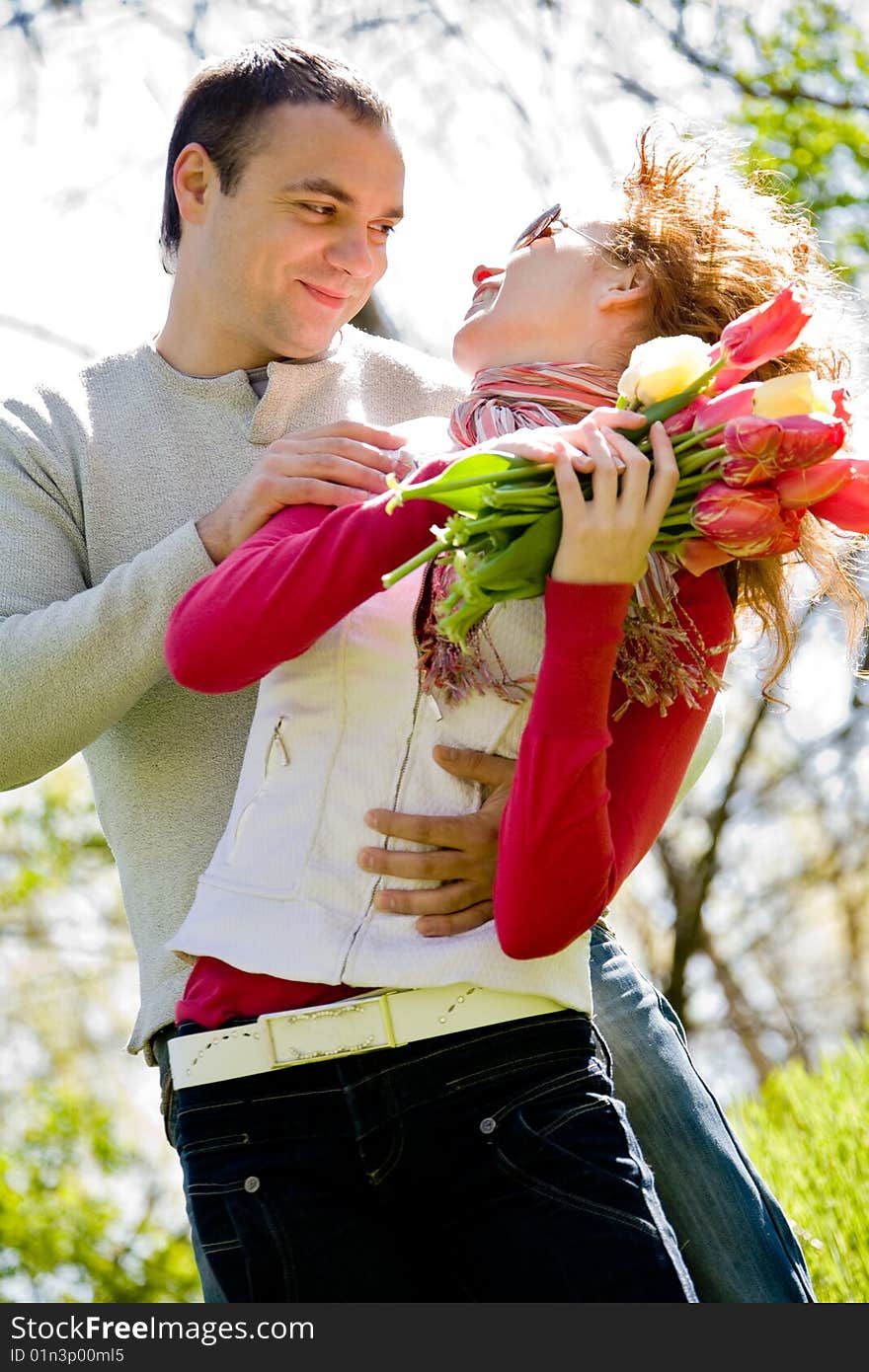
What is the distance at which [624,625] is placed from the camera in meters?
1.95

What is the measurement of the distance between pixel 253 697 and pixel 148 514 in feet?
1.23

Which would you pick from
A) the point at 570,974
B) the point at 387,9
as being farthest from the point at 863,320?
the point at 387,9

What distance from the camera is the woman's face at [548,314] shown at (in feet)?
7.04

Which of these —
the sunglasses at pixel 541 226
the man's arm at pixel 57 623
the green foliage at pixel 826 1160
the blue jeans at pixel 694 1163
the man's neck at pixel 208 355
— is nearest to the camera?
the sunglasses at pixel 541 226

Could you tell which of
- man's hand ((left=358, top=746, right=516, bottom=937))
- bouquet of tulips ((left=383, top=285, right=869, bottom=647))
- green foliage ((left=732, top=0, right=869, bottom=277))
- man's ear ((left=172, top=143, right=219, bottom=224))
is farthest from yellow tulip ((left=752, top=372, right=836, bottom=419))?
green foliage ((left=732, top=0, right=869, bottom=277))

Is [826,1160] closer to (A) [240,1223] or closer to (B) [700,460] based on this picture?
(A) [240,1223]

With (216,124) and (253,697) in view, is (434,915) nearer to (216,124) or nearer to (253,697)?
(253,697)

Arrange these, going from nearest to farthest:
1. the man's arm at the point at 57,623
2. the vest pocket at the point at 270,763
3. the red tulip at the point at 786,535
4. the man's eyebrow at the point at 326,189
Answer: the red tulip at the point at 786,535, the vest pocket at the point at 270,763, the man's arm at the point at 57,623, the man's eyebrow at the point at 326,189

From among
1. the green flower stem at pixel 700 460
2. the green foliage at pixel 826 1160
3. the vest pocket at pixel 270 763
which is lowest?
the green foliage at pixel 826 1160

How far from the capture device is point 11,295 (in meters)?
7.53

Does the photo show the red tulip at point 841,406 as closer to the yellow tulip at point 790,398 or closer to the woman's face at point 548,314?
the yellow tulip at point 790,398

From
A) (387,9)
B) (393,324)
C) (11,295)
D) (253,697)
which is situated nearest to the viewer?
(253,697)

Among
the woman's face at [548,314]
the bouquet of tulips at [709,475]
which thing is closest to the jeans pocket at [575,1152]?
the bouquet of tulips at [709,475]

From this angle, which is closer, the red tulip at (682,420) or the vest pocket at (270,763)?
the red tulip at (682,420)
